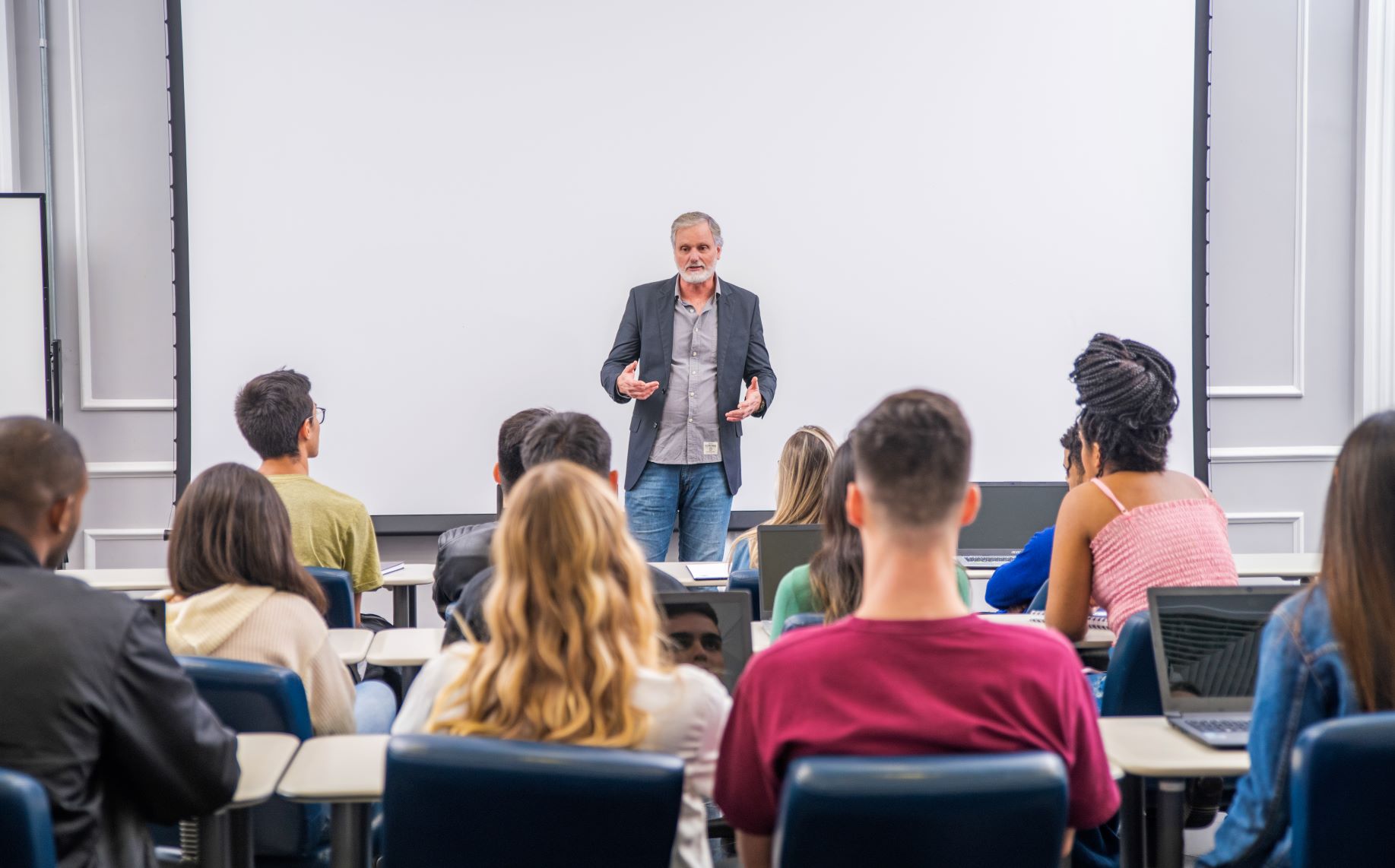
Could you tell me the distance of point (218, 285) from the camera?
4.59 m

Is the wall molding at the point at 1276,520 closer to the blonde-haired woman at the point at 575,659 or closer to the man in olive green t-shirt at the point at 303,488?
the man in olive green t-shirt at the point at 303,488

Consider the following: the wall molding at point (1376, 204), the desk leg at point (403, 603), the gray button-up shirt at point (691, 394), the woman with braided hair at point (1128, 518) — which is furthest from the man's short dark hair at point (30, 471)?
the wall molding at point (1376, 204)

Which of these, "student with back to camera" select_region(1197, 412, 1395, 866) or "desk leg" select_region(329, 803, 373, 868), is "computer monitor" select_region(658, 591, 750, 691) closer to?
"desk leg" select_region(329, 803, 373, 868)

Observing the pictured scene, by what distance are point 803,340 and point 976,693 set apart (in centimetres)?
371

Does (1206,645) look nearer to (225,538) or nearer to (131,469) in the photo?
(225,538)

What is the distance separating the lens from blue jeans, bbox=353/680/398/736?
224 centimetres

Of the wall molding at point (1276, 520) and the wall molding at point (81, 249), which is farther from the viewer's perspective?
the wall molding at point (1276, 520)

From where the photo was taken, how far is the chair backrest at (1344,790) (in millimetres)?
1251

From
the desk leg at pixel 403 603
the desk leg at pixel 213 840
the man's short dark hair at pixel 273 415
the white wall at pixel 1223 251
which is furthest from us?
the white wall at pixel 1223 251

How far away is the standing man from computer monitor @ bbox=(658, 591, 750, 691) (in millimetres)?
2270

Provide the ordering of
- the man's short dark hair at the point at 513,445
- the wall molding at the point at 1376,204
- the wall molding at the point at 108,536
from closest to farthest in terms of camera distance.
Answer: the man's short dark hair at the point at 513,445 → the wall molding at the point at 108,536 → the wall molding at the point at 1376,204

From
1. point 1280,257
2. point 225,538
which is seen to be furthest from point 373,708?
point 1280,257

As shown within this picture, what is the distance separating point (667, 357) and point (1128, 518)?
2208 mm

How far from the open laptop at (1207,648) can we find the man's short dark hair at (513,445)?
49.5 inches
